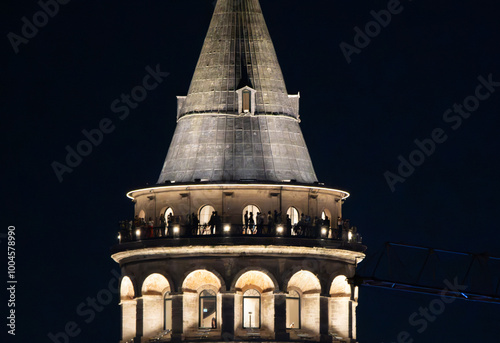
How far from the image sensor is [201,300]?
111875 mm

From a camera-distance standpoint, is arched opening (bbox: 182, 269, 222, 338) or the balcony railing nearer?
the balcony railing

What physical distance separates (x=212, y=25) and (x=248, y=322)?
785 inches

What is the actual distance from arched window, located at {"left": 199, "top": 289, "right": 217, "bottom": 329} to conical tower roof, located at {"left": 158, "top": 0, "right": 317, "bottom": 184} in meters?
7.01

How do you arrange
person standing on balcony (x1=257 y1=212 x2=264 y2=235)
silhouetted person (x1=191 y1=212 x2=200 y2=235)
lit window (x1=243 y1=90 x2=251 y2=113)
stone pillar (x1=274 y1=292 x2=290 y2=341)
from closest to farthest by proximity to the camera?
person standing on balcony (x1=257 y1=212 x2=264 y2=235), stone pillar (x1=274 y1=292 x2=290 y2=341), silhouetted person (x1=191 y1=212 x2=200 y2=235), lit window (x1=243 y1=90 x2=251 y2=113)

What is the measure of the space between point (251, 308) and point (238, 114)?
485 inches

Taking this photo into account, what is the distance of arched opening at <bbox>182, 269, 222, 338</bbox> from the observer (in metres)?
111

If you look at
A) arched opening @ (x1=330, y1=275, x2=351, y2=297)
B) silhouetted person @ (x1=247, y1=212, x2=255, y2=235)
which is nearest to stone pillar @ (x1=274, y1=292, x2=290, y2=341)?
arched opening @ (x1=330, y1=275, x2=351, y2=297)

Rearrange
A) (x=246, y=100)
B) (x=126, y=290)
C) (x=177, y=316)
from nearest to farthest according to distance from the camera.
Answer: (x=177, y=316) → (x=126, y=290) → (x=246, y=100)

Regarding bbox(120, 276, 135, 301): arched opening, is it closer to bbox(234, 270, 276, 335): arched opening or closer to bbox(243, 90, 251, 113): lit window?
bbox(234, 270, 276, 335): arched opening

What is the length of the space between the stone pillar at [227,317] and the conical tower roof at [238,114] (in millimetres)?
7317

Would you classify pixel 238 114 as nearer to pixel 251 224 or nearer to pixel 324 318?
pixel 251 224

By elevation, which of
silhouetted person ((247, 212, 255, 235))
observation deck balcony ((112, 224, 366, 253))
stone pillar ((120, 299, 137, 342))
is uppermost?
silhouetted person ((247, 212, 255, 235))

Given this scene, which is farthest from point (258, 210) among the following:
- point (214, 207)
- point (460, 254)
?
point (460, 254)

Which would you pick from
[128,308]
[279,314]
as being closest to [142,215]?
[128,308]
